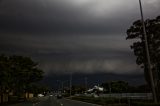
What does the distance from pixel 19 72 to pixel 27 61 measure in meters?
10.1

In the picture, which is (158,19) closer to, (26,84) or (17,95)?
(26,84)

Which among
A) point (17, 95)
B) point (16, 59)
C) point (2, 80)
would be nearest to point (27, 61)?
point (16, 59)

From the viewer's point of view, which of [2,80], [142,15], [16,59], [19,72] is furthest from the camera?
[16,59]

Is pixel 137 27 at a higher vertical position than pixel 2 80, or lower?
higher

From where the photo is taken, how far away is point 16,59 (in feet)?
257

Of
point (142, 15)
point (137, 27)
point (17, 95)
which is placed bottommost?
point (17, 95)

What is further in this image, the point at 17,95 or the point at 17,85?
the point at 17,95

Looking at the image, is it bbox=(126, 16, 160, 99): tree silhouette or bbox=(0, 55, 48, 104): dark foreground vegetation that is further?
bbox=(0, 55, 48, 104): dark foreground vegetation

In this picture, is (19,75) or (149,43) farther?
(19,75)

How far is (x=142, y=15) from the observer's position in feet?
99.5

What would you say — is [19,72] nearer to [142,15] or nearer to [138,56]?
[138,56]

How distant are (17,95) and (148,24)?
46186mm

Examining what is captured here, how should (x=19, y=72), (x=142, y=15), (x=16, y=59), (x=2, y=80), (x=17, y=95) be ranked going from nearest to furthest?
1. (x=142, y=15)
2. (x=2, y=80)
3. (x=19, y=72)
4. (x=16, y=59)
5. (x=17, y=95)

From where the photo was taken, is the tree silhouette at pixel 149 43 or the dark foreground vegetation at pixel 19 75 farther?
A: the dark foreground vegetation at pixel 19 75
